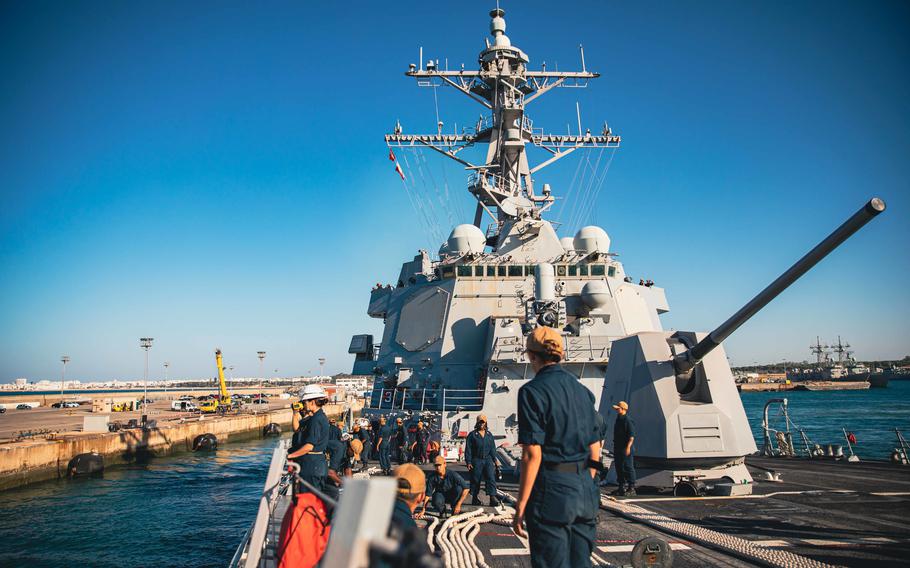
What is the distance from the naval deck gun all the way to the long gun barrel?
0.06 feet

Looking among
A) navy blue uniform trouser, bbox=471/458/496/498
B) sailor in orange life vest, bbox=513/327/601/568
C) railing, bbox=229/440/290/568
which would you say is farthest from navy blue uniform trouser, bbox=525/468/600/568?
navy blue uniform trouser, bbox=471/458/496/498

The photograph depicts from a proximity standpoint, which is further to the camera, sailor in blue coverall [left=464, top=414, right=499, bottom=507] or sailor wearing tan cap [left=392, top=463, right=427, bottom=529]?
sailor in blue coverall [left=464, top=414, right=499, bottom=507]

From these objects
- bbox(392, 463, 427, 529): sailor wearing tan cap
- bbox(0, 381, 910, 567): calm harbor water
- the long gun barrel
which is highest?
the long gun barrel

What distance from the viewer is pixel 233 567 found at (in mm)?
5586

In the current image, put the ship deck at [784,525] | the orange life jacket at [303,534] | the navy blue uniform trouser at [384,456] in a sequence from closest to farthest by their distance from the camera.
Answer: the orange life jacket at [303,534] < the ship deck at [784,525] < the navy blue uniform trouser at [384,456]

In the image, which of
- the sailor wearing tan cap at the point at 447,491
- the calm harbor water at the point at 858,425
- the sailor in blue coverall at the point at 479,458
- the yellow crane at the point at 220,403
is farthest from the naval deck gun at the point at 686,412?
the yellow crane at the point at 220,403

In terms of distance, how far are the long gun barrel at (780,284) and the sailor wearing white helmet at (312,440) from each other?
16.6 feet

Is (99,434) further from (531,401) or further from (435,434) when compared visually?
(531,401)

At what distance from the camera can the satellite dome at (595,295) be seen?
14.3m

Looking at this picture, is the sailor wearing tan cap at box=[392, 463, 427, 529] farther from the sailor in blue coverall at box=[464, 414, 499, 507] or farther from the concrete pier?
the concrete pier

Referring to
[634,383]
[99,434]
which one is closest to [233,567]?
[634,383]

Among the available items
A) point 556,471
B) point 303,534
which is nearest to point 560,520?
point 556,471

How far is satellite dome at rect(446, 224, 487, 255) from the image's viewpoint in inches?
687

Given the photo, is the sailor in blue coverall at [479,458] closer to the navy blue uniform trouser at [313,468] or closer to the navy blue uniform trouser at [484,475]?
the navy blue uniform trouser at [484,475]
